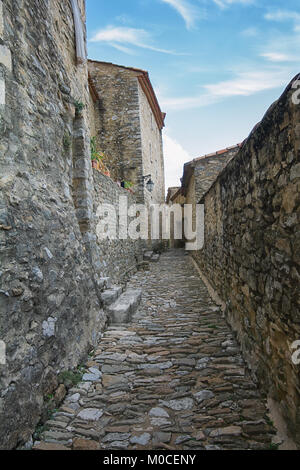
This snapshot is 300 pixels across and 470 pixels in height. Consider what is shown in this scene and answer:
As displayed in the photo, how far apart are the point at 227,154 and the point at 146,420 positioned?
27.9ft

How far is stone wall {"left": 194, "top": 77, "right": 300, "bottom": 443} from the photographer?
154 centimetres

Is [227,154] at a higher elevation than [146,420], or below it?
higher

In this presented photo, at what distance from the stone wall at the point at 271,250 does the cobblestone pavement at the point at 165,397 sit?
0.78 feet

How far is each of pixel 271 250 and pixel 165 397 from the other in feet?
5.03

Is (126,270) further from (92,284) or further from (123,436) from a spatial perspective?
(123,436)

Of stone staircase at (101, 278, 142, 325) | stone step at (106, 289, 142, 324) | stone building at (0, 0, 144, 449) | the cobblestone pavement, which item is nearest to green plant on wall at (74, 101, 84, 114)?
stone building at (0, 0, 144, 449)

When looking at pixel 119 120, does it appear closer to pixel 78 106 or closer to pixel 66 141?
pixel 78 106

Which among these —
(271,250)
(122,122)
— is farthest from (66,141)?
(122,122)

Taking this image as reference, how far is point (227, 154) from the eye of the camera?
348 inches

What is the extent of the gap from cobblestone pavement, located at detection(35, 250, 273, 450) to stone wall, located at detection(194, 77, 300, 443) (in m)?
0.24

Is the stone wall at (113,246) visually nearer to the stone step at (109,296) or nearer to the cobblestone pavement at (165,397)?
the stone step at (109,296)

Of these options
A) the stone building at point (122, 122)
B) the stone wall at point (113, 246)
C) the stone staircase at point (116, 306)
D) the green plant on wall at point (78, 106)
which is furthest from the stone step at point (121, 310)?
the stone building at point (122, 122)

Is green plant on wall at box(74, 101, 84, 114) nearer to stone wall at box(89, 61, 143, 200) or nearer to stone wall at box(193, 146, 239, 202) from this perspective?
stone wall at box(193, 146, 239, 202)
